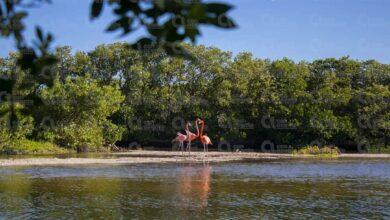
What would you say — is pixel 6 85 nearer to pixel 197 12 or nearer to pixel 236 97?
pixel 197 12

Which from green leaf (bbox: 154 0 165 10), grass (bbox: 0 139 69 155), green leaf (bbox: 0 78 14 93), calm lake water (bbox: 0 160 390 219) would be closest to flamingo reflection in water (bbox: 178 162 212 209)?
calm lake water (bbox: 0 160 390 219)

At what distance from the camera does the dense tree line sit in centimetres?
4056

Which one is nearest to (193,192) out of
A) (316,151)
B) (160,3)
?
(160,3)

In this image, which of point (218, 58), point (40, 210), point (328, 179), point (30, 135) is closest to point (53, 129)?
point (30, 135)

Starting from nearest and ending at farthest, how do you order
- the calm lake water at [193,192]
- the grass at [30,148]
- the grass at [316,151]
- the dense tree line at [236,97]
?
the calm lake water at [193,192] → the grass at [30,148] → the grass at [316,151] → the dense tree line at [236,97]

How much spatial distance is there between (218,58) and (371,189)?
2687 centimetres

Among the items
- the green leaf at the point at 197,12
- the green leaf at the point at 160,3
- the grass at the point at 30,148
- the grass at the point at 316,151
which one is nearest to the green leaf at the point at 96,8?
the green leaf at the point at 160,3

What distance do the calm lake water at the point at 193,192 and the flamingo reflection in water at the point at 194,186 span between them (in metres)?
0.02

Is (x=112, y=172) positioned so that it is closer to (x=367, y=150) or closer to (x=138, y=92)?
(x=138, y=92)

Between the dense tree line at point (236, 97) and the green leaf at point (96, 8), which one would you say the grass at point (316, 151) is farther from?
the green leaf at point (96, 8)

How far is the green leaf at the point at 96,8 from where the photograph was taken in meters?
2.58

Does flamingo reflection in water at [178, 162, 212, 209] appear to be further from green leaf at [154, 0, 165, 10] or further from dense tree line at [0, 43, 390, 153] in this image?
dense tree line at [0, 43, 390, 153]

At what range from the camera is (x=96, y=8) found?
2.60 metres

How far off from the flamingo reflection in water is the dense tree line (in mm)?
16762
